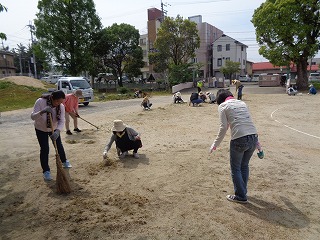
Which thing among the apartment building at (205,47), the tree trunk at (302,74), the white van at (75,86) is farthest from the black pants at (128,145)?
the apartment building at (205,47)

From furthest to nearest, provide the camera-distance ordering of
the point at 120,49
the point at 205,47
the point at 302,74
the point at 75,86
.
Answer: the point at 205,47 < the point at 120,49 < the point at 302,74 < the point at 75,86

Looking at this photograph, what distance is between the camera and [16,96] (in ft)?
76.7

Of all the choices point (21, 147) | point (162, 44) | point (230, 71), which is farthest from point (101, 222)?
point (230, 71)

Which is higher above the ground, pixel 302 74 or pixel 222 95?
pixel 302 74

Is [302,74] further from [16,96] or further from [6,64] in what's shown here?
[6,64]

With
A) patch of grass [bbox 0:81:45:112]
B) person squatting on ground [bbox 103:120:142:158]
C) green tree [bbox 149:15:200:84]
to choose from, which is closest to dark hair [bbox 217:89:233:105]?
person squatting on ground [bbox 103:120:142:158]

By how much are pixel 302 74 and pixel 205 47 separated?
27.4 m

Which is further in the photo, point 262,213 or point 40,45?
point 40,45

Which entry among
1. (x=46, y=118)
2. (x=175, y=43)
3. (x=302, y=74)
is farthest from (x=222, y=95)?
(x=175, y=43)

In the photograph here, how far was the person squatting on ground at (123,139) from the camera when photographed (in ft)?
18.6

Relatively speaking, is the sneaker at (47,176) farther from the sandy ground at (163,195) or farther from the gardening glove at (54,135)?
the gardening glove at (54,135)

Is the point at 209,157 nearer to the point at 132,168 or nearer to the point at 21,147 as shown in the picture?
the point at 132,168

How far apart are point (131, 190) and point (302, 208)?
2581 mm

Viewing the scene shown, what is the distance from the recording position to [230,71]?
158ft
